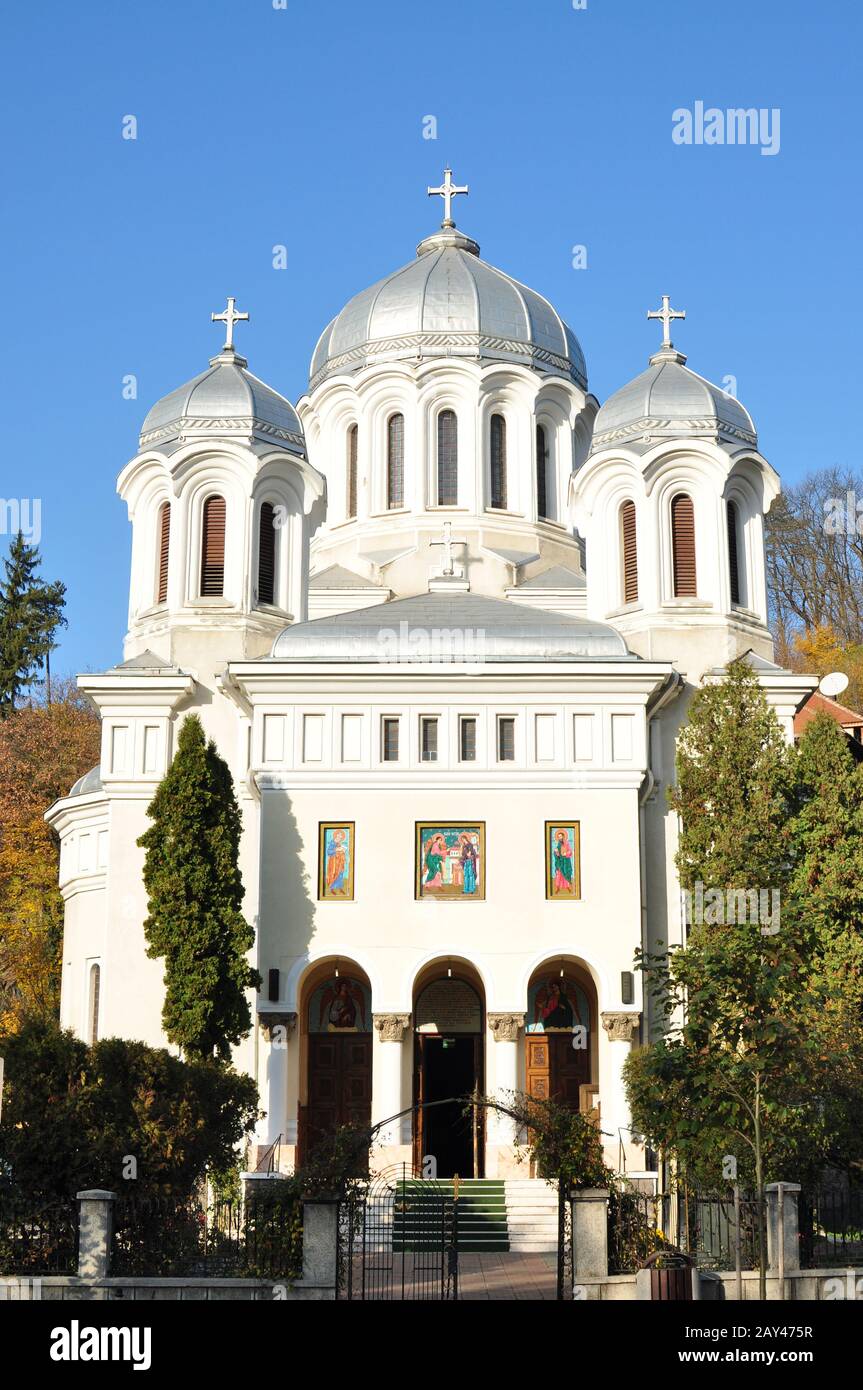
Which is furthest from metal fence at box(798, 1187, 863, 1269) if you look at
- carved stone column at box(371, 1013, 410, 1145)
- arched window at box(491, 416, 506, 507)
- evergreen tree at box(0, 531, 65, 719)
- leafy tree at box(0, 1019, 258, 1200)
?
evergreen tree at box(0, 531, 65, 719)

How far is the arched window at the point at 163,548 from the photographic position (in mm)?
33188

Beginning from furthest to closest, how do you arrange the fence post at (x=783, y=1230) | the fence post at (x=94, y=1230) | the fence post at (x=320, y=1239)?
the fence post at (x=783, y=1230), the fence post at (x=94, y=1230), the fence post at (x=320, y=1239)

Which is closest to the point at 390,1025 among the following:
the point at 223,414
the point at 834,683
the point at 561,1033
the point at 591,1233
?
the point at 561,1033

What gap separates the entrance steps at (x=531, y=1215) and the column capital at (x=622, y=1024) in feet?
8.56

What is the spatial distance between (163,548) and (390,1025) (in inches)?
420

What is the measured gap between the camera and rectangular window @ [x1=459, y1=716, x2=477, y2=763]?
29203mm

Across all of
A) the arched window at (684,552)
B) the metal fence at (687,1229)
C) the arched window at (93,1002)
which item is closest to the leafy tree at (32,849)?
the arched window at (93,1002)

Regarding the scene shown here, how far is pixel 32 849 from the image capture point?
42.6 metres

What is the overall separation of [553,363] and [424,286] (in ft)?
11.3

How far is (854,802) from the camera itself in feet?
97.7

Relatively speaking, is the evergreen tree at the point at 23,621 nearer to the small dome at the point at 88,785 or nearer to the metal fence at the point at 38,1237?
the small dome at the point at 88,785

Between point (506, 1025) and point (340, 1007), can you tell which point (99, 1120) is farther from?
point (340, 1007)
